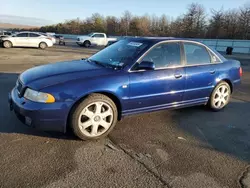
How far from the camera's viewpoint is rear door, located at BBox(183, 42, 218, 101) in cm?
443

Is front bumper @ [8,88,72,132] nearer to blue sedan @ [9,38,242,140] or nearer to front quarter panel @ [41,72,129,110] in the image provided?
blue sedan @ [9,38,242,140]

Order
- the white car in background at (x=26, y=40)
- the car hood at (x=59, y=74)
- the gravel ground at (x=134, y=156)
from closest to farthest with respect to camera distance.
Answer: the gravel ground at (x=134, y=156) → the car hood at (x=59, y=74) → the white car in background at (x=26, y=40)

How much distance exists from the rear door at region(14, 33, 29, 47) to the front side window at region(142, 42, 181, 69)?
66.4ft

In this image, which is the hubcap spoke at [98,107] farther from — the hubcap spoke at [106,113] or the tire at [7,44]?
the tire at [7,44]

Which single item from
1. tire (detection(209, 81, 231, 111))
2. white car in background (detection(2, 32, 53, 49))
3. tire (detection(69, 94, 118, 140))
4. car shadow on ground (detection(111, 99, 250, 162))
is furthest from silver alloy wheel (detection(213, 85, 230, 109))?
white car in background (detection(2, 32, 53, 49))

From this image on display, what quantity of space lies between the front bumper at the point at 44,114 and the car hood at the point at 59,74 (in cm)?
26

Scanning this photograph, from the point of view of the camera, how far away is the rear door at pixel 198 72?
14.5ft

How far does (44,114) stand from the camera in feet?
10.4

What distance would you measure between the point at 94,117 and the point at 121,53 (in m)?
1.34

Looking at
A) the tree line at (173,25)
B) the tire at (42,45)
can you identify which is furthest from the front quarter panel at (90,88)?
the tree line at (173,25)

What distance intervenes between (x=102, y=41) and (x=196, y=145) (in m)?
28.1

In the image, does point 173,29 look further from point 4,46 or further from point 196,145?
point 196,145

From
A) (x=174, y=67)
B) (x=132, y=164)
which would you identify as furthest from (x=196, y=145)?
(x=174, y=67)

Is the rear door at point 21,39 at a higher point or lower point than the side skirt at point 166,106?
higher
